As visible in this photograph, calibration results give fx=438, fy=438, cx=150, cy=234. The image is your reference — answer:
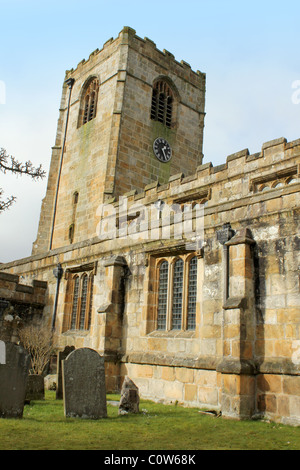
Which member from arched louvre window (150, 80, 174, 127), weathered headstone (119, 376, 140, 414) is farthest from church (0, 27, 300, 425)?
arched louvre window (150, 80, 174, 127)

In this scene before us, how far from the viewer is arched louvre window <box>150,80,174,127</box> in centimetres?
2662

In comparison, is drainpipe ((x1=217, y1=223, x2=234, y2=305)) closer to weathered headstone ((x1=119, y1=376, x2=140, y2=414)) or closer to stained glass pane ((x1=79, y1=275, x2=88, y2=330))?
weathered headstone ((x1=119, y1=376, x2=140, y2=414))

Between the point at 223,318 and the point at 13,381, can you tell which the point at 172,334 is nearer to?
the point at 223,318

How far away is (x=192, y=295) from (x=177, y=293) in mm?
575

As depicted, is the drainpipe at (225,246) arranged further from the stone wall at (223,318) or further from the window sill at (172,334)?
the window sill at (172,334)

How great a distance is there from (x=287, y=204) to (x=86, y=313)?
7.69m

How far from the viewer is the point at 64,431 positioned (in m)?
6.57

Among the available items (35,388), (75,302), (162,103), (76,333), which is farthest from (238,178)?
(162,103)

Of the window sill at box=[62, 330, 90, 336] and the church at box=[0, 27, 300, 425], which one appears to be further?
the window sill at box=[62, 330, 90, 336]

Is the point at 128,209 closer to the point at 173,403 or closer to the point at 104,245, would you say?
the point at 104,245

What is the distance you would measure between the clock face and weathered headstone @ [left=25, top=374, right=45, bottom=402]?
17.5 metres

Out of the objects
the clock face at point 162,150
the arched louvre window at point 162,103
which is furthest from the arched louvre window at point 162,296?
the arched louvre window at point 162,103

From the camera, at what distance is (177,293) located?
11336 mm
